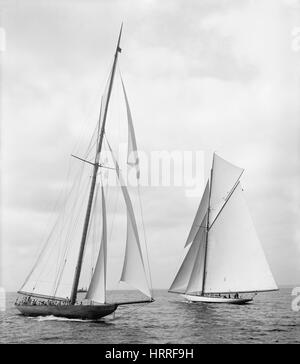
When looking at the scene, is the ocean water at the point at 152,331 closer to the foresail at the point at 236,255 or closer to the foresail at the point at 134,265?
the foresail at the point at 134,265

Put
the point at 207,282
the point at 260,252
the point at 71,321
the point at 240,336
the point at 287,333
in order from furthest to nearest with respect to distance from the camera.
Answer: the point at 207,282 → the point at 260,252 → the point at 71,321 → the point at 287,333 → the point at 240,336

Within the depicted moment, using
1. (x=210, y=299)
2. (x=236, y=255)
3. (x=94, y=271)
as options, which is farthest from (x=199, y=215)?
(x=94, y=271)

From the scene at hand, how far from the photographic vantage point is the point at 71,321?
1499 inches

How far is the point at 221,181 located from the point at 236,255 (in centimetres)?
1032

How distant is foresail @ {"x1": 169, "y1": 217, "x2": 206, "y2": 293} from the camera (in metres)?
61.8

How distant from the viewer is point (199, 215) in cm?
6406

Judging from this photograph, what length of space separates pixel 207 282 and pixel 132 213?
3021 centimetres

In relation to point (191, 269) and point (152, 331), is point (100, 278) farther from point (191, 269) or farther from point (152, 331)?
point (191, 269)

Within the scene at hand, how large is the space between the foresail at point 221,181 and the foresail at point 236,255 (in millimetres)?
1063

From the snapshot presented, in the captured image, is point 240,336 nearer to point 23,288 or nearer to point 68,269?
point 68,269

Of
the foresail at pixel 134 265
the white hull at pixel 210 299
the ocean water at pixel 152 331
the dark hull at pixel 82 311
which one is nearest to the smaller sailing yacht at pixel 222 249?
the white hull at pixel 210 299

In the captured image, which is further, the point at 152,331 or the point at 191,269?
the point at 191,269
